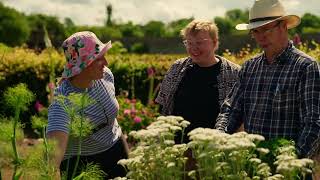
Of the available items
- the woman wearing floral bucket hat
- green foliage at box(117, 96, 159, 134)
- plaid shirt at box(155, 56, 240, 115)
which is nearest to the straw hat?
plaid shirt at box(155, 56, 240, 115)

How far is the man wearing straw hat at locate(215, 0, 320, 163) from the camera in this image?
3172 mm

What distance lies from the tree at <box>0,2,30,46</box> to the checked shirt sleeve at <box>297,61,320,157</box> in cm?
7506

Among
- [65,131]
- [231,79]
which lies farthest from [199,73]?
[65,131]

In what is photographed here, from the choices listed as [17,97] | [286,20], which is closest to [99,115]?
[17,97]

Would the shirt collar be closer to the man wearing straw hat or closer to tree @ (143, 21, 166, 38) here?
the man wearing straw hat

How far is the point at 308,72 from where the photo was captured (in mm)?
3236

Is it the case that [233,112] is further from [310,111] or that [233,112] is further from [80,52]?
[80,52]

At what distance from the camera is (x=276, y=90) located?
3348 millimetres

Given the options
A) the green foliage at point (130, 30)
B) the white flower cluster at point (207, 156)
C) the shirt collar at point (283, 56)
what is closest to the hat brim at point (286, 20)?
the shirt collar at point (283, 56)

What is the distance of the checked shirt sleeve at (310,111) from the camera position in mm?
3064

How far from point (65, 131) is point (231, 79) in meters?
1.60

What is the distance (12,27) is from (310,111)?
77861 mm

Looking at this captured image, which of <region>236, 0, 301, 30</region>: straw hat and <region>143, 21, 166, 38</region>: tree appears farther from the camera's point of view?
<region>143, 21, 166, 38</region>: tree

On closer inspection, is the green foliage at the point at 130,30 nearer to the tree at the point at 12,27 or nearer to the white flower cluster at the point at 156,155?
the tree at the point at 12,27
